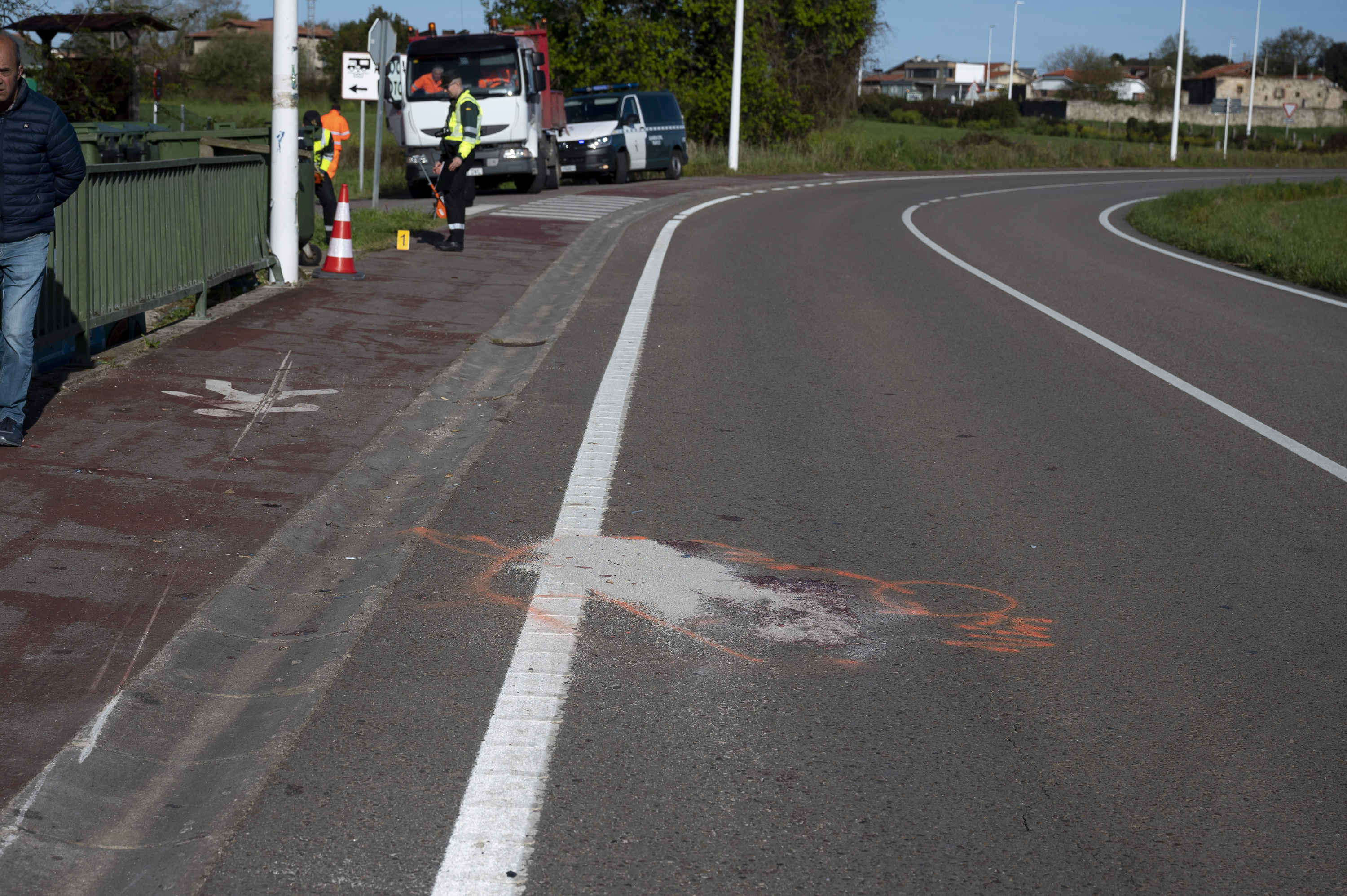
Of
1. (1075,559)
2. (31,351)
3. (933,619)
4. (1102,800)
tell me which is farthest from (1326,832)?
(31,351)

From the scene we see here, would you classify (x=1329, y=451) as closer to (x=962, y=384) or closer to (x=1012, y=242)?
(x=962, y=384)

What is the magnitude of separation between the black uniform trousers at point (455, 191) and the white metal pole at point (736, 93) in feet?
72.3

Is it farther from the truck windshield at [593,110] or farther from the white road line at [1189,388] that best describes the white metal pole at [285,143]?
the truck windshield at [593,110]

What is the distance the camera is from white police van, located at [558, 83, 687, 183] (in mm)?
30344

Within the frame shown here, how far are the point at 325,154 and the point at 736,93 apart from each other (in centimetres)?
2112

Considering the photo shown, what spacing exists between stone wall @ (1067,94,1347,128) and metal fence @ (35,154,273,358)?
103469 millimetres

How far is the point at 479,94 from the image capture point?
25.1 meters

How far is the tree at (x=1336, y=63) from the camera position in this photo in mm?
141125

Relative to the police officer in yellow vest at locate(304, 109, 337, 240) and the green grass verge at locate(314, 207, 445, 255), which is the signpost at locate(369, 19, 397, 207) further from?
the police officer in yellow vest at locate(304, 109, 337, 240)

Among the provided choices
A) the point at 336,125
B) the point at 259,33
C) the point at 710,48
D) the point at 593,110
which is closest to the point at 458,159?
the point at 336,125

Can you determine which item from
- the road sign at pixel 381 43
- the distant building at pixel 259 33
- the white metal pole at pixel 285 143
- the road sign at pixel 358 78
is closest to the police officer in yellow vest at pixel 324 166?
the road sign at pixel 381 43

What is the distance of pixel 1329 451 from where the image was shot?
745cm

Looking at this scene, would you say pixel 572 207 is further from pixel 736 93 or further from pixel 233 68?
pixel 233 68

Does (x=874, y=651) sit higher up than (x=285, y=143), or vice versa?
(x=285, y=143)
